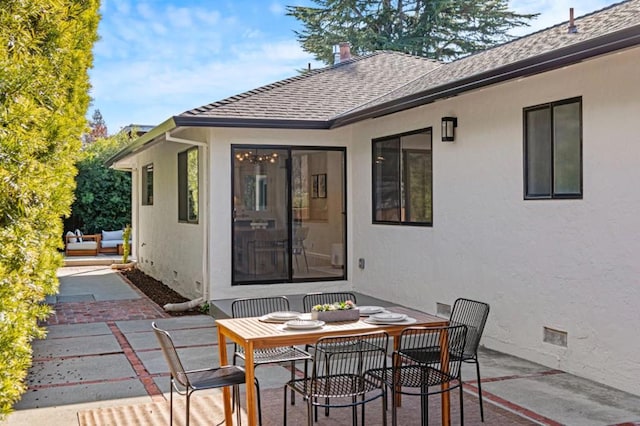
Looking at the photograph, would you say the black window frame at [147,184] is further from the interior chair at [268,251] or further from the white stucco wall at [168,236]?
the interior chair at [268,251]

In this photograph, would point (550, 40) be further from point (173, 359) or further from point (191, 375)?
point (173, 359)

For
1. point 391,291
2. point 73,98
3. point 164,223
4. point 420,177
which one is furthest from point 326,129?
point 164,223

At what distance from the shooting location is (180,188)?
1200cm

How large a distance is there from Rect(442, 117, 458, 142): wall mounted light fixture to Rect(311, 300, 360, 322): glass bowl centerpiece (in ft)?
12.3

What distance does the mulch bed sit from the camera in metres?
10.1

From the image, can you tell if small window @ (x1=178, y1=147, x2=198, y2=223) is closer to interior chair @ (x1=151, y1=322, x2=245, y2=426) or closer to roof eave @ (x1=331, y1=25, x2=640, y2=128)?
roof eave @ (x1=331, y1=25, x2=640, y2=128)

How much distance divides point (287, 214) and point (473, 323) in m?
5.04

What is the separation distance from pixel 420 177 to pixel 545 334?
294 centimetres

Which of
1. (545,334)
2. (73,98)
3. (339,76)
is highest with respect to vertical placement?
(339,76)

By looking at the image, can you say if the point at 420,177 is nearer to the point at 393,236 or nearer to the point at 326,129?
the point at 393,236

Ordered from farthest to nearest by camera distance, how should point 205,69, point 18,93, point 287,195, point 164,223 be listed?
point 205,69
point 164,223
point 287,195
point 18,93

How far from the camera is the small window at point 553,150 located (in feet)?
20.1

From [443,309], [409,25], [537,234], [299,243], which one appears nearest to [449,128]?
[537,234]

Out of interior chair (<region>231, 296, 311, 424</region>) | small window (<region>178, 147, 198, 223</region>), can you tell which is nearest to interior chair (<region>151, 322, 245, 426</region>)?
interior chair (<region>231, 296, 311, 424</region>)
